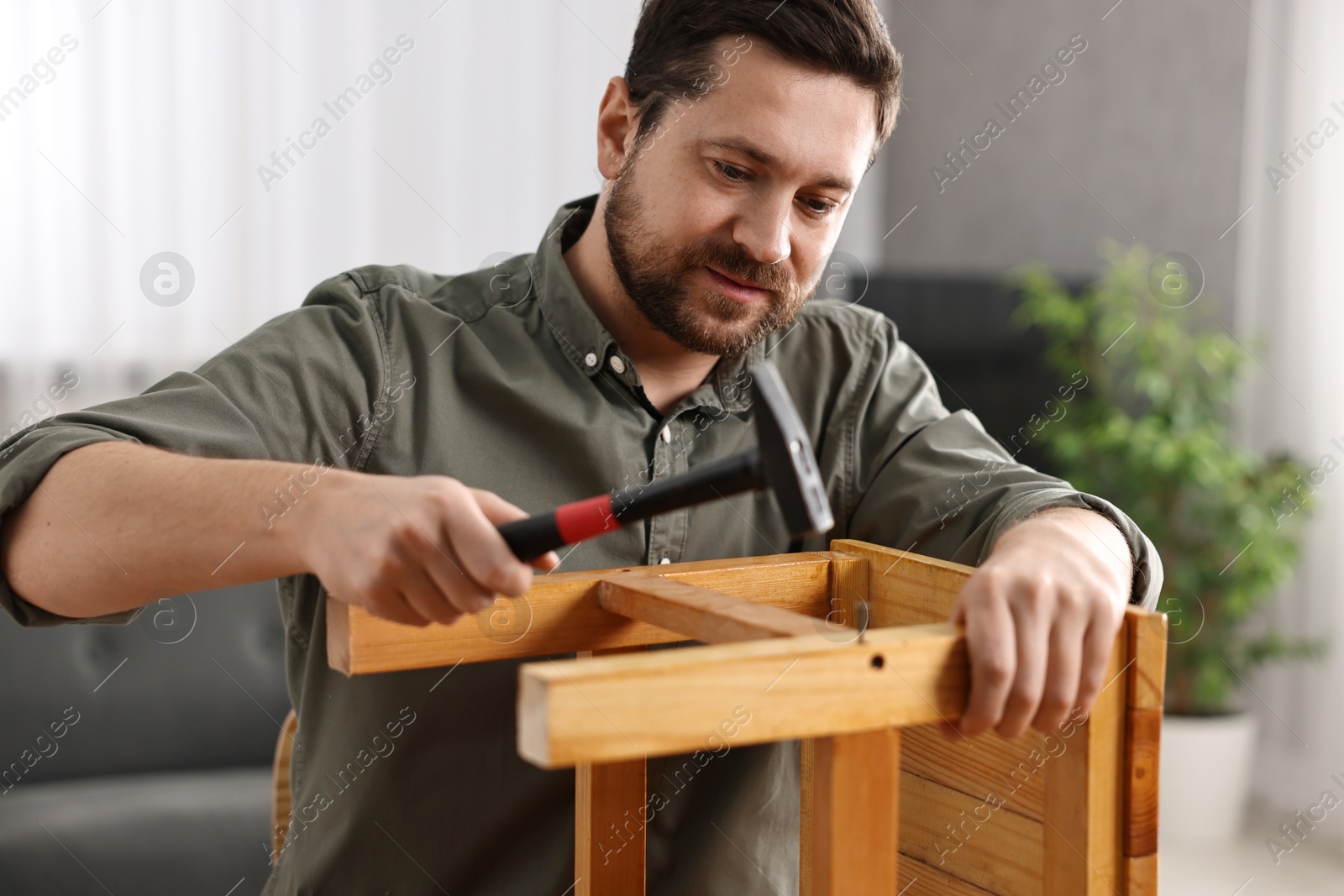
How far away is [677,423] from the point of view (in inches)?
46.3

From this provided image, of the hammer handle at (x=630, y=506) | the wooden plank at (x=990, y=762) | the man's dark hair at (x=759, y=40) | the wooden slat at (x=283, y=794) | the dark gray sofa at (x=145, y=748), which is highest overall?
the man's dark hair at (x=759, y=40)

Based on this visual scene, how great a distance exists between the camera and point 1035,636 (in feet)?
2.15

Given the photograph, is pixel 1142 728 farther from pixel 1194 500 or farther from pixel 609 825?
pixel 1194 500

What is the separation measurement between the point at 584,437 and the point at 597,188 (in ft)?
7.61

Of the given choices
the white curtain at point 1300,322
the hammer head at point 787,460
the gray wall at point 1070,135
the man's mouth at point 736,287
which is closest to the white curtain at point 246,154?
the gray wall at point 1070,135

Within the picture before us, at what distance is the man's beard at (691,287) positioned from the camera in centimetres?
109

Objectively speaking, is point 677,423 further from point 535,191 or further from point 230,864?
point 535,191

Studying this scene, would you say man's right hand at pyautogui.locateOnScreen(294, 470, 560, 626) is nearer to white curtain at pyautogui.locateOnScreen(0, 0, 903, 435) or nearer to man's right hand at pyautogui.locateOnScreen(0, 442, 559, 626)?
man's right hand at pyautogui.locateOnScreen(0, 442, 559, 626)

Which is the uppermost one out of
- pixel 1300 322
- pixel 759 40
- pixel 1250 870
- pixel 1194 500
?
pixel 759 40

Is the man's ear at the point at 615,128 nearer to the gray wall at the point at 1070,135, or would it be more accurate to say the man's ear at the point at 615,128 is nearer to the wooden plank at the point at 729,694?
the wooden plank at the point at 729,694

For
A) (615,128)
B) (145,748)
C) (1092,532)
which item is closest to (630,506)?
(1092,532)

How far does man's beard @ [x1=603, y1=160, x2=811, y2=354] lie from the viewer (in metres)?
1.09

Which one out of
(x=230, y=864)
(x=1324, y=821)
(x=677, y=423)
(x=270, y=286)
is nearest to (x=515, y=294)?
(x=677, y=423)

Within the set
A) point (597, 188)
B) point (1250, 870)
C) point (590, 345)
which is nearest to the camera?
point (590, 345)
